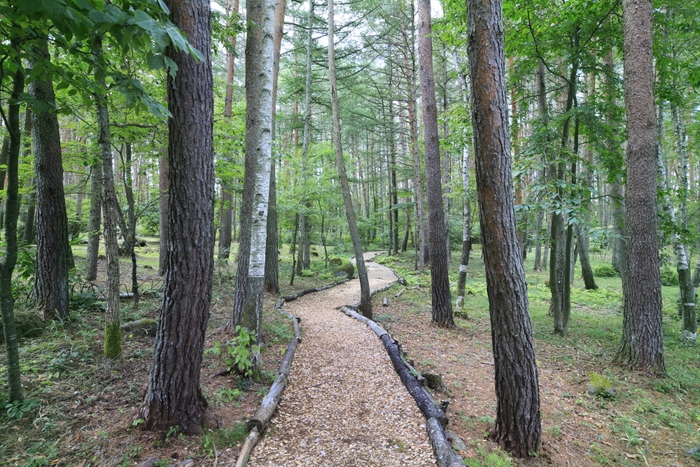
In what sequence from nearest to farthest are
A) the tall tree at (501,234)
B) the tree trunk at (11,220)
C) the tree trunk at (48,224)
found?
the tree trunk at (11,220)
the tall tree at (501,234)
the tree trunk at (48,224)

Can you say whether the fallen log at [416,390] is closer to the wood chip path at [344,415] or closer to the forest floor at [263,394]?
the wood chip path at [344,415]

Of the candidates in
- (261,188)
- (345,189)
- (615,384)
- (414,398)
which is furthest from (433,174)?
(414,398)

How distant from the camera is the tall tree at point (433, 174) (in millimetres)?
7379

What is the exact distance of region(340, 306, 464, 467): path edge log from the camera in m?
2.87

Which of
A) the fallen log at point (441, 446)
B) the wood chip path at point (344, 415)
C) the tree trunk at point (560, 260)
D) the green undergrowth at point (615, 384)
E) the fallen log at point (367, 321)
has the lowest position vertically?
the green undergrowth at point (615, 384)

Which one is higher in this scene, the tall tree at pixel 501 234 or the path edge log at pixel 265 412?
the tall tree at pixel 501 234

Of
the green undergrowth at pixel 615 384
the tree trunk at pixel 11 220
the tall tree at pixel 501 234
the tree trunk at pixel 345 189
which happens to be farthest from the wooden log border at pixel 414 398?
the tree trunk at pixel 11 220

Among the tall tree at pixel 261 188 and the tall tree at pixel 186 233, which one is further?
the tall tree at pixel 261 188

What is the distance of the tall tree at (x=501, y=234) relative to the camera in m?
3.10

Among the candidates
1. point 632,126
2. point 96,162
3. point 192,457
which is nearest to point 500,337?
point 192,457

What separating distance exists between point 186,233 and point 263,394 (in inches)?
87.8

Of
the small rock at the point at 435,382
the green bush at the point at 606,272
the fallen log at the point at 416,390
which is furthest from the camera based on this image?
the green bush at the point at 606,272

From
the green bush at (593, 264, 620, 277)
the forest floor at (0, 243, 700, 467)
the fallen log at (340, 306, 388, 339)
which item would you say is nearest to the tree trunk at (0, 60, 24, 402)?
the forest floor at (0, 243, 700, 467)

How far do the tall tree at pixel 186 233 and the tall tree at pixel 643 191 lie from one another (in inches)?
252
